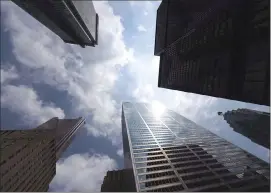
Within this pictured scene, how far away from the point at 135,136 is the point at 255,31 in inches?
4624

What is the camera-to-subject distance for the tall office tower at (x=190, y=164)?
8581 cm

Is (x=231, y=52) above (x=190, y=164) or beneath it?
above

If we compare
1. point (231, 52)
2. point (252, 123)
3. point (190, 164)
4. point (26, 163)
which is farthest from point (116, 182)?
point (231, 52)

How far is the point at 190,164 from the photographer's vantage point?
104188mm

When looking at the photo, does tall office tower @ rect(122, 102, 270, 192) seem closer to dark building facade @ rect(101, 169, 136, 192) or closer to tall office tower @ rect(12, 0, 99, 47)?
dark building facade @ rect(101, 169, 136, 192)

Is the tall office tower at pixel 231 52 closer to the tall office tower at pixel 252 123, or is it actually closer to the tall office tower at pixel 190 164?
the tall office tower at pixel 190 164

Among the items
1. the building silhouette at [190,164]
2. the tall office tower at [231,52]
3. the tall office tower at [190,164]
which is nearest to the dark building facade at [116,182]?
the building silhouette at [190,164]

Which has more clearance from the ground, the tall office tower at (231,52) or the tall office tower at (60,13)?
the tall office tower at (60,13)

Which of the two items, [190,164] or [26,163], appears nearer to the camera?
[26,163]

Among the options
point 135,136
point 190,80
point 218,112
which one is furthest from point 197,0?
point 218,112

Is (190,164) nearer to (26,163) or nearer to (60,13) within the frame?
(26,163)

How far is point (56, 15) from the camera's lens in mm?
120938

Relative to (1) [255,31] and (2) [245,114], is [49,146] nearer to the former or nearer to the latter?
(1) [255,31]

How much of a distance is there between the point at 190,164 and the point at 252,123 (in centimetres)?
5772
